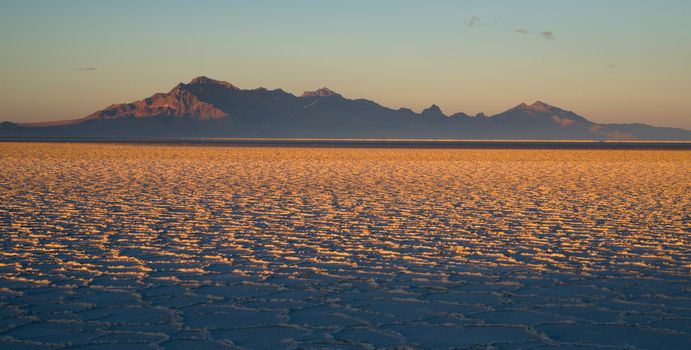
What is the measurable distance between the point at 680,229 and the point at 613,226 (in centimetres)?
78

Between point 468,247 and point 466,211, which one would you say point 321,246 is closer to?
point 468,247

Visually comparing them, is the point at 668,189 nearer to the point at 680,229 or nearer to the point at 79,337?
the point at 680,229

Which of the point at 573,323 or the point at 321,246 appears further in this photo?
the point at 321,246

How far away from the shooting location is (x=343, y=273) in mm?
6781

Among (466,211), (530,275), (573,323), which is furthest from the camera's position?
(466,211)

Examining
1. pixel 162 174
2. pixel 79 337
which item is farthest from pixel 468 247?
pixel 162 174

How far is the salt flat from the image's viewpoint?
15.9 ft

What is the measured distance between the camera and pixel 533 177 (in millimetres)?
21219

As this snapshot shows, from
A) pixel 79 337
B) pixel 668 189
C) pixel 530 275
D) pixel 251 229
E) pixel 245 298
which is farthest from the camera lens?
pixel 668 189

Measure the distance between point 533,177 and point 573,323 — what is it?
16.5m

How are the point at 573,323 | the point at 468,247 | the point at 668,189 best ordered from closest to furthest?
the point at 573,323 < the point at 468,247 < the point at 668,189

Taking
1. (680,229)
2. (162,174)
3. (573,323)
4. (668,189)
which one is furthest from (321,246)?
(162,174)

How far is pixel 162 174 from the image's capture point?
2141cm

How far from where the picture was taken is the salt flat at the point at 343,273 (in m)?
4.84
